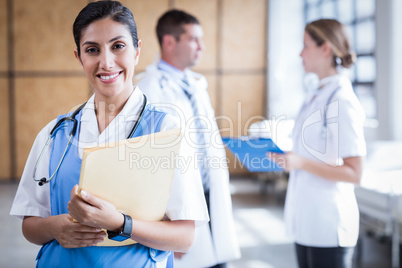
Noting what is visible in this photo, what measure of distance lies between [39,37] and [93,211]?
621 cm

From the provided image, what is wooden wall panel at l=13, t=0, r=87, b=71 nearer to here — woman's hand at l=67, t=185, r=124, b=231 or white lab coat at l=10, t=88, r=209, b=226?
white lab coat at l=10, t=88, r=209, b=226

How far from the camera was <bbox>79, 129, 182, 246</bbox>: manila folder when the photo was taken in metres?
0.72

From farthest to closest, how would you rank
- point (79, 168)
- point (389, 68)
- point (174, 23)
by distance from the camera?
point (389, 68)
point (174, 23)
point (79, 168)

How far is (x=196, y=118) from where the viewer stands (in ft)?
6.01

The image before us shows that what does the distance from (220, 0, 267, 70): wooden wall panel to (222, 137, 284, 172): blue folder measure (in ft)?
18.0

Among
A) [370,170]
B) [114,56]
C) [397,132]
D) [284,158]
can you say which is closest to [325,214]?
[284,158]

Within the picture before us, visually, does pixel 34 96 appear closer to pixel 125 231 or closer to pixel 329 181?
pixel 329 181

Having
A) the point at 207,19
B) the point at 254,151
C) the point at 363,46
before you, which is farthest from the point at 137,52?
the point at 207,19

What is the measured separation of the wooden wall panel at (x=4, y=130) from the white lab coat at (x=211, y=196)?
5.27 meters

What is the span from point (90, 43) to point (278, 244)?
3209 mm

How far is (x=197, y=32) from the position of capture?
6.66ft

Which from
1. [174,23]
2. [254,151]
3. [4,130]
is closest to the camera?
[254,151]

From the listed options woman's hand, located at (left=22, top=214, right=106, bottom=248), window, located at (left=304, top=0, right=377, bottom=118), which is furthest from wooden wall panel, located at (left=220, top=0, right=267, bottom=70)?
woman's hand, located at (left=22, top=214, right=106, bottom=248)

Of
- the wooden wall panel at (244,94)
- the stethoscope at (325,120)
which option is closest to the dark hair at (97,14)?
the stethoscope at (325,120)
